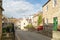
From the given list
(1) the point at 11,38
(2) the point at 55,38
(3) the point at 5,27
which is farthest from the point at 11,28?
(2) the point at 55,38

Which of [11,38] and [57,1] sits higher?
[57,1]

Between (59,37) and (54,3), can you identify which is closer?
(59,37)

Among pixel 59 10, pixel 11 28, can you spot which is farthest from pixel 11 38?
pixel 59 10

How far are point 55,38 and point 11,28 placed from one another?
6.51m

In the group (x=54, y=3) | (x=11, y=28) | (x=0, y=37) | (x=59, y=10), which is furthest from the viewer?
(x=54, y=3)

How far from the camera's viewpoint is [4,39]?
867 inches

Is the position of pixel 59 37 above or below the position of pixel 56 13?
below

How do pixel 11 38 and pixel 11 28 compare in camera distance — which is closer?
pixel 11 38

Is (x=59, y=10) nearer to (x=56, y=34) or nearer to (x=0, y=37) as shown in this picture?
(x=56, y=34)

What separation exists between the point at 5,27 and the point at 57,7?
15952 millimetres

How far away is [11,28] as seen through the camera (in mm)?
25469

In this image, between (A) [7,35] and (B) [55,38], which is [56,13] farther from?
(A) [7,35]

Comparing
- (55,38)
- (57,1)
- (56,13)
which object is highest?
(57,1)

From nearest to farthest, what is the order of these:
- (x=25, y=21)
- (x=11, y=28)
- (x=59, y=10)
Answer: (x=11, y=28)
(x=59, y=10)
(x=25, y=21)
